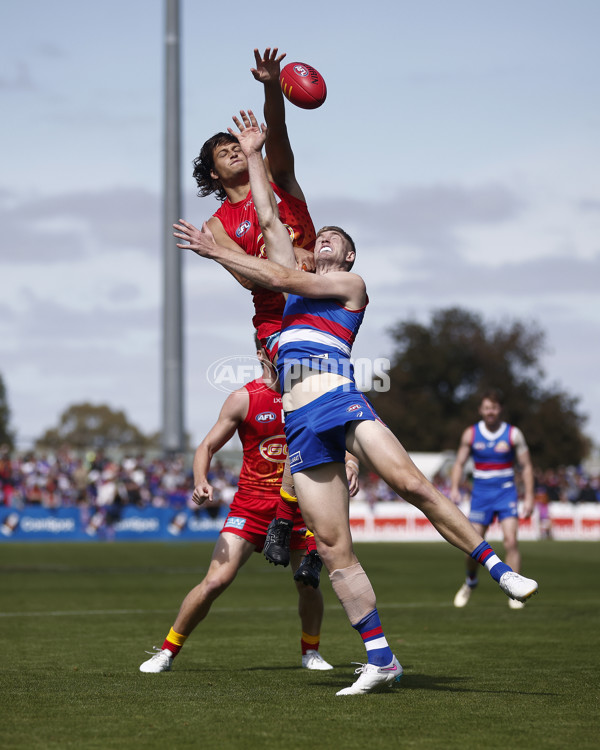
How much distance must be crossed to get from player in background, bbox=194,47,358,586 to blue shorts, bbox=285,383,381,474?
40.4 inches

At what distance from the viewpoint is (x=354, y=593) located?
657cm

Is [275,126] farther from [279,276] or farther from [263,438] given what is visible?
[263,438]

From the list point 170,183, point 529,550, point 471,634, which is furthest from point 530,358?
point 471,634

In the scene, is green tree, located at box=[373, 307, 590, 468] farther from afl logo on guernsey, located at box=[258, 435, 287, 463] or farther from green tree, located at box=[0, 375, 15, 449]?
afl logo on guernsey, located at box=[258, 435, 287, 463]

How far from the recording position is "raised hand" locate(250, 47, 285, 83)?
24.3 ft

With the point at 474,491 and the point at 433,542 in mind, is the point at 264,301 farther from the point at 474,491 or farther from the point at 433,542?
the point at 433,542

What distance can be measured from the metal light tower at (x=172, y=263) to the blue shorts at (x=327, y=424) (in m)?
32.5

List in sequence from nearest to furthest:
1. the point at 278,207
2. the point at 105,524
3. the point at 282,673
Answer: the point at 282,673
the point at 278,207
the point at 105,524

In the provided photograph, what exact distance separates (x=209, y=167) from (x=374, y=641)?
363 centimetres

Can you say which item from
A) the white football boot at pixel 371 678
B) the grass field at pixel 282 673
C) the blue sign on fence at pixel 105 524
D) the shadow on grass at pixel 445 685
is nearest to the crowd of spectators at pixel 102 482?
the blue sign on fence at pixel 105 524

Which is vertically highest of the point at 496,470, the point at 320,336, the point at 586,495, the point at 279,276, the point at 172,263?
the point at 172,263

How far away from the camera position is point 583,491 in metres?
41.6

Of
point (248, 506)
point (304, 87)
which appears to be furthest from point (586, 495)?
point (304, 87)

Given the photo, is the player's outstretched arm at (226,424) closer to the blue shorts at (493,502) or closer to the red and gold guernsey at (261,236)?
the red and gold guernsey at (261,236)
